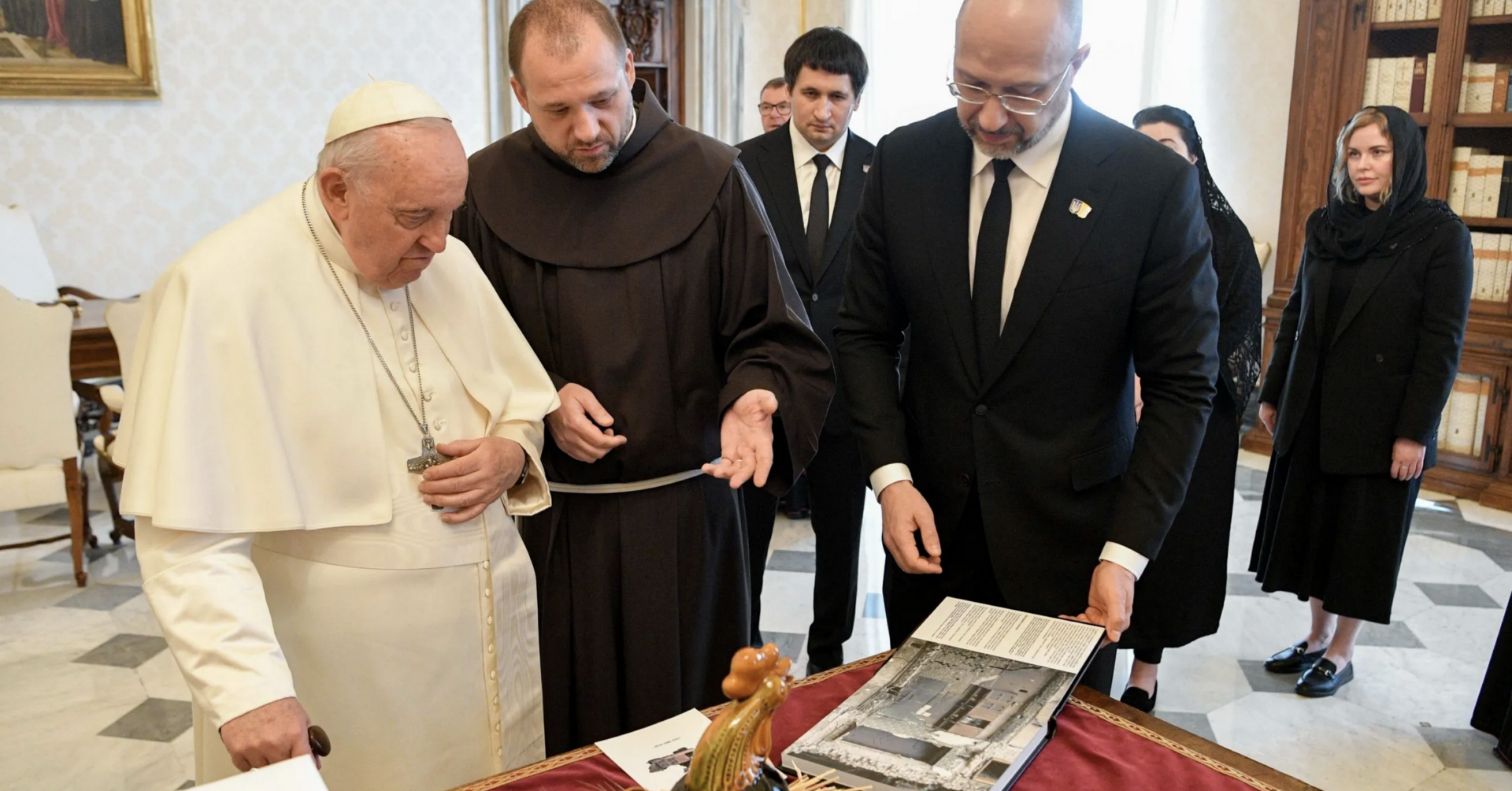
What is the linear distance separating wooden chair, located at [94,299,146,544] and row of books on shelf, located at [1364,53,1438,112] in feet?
19.9

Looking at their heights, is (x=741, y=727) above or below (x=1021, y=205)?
below

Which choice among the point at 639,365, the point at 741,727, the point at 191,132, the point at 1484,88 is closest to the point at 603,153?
the point at 639,365

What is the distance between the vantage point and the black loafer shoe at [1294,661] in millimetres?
3764

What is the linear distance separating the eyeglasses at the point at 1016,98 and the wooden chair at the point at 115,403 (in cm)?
360

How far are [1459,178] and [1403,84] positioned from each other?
0.57 metres

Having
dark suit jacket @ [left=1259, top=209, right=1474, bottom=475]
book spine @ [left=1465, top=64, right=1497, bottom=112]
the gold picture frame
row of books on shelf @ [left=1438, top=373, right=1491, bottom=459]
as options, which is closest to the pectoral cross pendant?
dark suit jacket @ [left=1259, top=209, right=1474, bottom=475]

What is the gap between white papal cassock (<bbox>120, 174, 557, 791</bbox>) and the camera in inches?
60.1


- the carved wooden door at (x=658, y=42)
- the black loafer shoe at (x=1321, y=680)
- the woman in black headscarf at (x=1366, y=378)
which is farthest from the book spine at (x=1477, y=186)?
the carved wooden door at (x=658, y=42)

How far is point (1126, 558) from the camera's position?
5.93 feet

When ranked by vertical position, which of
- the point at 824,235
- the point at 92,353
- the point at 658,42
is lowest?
the point at 92,353

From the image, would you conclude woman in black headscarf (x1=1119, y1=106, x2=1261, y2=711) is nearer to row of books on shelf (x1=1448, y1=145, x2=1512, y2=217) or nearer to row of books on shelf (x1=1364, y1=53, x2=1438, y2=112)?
row of books on shelf (x1=1448, y1=145, x2=1512, y2=217)

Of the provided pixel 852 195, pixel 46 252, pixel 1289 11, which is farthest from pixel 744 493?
pixel 1289 11

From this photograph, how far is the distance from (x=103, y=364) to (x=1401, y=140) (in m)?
4.88

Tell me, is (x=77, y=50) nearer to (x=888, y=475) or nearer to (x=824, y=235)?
(x=824, y=235)
